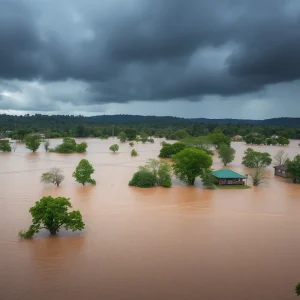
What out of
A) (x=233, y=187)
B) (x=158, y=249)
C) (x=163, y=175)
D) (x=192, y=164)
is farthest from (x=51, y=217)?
(x=233, y=187)

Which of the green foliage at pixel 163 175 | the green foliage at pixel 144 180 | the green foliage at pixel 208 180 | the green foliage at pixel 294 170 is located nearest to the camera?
the green foliage at pixel 208 180

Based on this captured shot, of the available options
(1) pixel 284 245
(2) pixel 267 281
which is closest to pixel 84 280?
(2) pixel 267 281

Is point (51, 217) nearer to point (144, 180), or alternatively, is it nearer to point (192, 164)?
point (144, 180)

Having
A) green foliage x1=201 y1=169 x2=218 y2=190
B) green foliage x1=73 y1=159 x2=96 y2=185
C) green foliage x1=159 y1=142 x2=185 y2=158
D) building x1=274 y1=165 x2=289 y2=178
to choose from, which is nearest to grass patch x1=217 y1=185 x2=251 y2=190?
green foliage x1=201 y1=169 x2=218 y2=190

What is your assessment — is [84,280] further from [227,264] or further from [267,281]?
[267,281]

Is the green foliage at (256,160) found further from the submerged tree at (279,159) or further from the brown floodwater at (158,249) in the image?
the brown floodwater at (158,249)

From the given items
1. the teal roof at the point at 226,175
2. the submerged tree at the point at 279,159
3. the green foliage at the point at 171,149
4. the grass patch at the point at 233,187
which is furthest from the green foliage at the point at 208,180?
the green foliage at the point at 171,149
